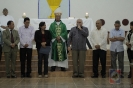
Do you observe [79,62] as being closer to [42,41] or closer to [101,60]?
[101,60]

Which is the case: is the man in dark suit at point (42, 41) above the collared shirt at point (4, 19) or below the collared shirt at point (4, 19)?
below

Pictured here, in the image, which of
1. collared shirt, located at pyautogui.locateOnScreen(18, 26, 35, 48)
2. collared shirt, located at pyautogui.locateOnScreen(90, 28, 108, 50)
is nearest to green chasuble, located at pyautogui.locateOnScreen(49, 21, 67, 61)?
collared shirt, located at pyautogui.locateOnScreen(18, 26, 35, 48)

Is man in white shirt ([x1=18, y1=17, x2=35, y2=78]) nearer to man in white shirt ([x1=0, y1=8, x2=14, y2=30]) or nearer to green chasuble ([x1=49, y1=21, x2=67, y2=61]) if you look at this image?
green chasuble ([x1=49, y1=21, x2=67, y2=61])

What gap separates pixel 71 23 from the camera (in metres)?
10.2

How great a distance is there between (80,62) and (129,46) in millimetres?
1376

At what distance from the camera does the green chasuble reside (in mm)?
8133

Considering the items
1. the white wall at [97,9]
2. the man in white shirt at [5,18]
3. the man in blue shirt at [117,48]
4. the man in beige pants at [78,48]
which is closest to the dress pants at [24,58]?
the man in beige pants at [78,48]

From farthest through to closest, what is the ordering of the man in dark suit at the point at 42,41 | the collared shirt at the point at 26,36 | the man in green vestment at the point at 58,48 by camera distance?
the man in green vestment at the point at 58,48 < the collared shirt at the point at 26,36 < the man in dark suit at the point at 42,41

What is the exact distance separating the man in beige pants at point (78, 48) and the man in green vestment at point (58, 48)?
30 centimetres

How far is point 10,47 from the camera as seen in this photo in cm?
782

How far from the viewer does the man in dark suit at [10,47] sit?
778 centimetres

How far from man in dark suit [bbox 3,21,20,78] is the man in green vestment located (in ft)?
3.32

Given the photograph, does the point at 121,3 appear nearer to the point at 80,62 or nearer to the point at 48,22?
the point at 48,22

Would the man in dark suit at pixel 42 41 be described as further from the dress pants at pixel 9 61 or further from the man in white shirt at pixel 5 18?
the man in white shirt at pixel 5 18
